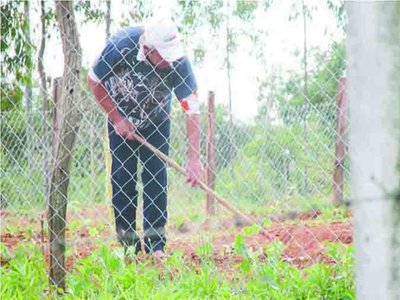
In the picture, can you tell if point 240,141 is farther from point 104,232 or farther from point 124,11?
point 124,11

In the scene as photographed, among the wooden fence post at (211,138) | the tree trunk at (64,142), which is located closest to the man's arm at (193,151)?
A: the tree trunk at (64,142)

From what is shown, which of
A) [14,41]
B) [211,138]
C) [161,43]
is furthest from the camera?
[211,138]

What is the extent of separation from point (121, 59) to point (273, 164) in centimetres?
286

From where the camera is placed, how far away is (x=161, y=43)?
3404mm

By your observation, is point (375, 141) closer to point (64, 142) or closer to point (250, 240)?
point (64, 142)

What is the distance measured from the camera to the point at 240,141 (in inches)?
296

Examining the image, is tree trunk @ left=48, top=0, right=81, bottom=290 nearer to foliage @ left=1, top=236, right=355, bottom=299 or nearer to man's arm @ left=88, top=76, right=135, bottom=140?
foliage @ left=1, top=236, right=355, bottom=299

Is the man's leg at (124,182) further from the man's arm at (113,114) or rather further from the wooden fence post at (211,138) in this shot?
the wooden fence post at (211,138)

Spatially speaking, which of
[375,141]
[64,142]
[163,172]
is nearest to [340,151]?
[163,172]

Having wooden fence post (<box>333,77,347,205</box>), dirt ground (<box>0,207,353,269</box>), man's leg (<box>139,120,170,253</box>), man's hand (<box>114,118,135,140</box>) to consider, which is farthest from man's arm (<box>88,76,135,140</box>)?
wooden fence post (<box>333,77,347,205</box>)

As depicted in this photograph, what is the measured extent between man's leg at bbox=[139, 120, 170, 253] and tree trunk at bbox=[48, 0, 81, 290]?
679 mm

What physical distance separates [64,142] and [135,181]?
79 centimetres

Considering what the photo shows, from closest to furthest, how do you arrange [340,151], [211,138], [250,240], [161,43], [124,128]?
1. [161,43]
2. [124,128]
3. [250,240]
4. [340,151]
5. [211,138]

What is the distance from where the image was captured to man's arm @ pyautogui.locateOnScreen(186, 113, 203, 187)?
3.49m
